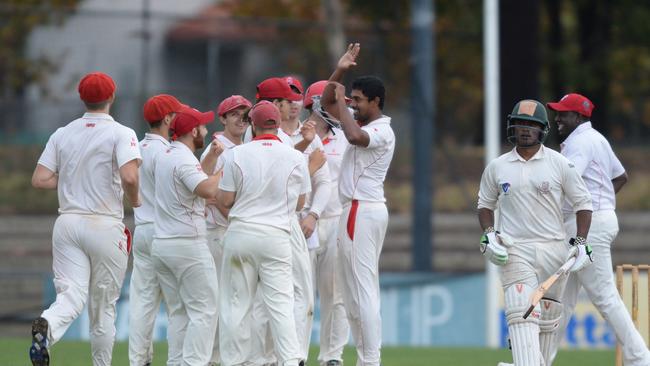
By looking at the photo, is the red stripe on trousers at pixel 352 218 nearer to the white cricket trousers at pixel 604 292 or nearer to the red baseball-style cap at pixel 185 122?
the red baseball-style cap at pixel 185 122

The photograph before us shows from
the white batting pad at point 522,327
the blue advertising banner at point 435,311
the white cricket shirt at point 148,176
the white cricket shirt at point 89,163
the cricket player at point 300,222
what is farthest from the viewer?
the blue advertising banner at point 435,311

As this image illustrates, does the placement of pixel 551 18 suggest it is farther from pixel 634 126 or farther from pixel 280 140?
pixel 280 140

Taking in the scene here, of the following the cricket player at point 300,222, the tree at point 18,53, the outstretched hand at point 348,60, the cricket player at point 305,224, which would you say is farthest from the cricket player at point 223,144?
the tree at point 18,53

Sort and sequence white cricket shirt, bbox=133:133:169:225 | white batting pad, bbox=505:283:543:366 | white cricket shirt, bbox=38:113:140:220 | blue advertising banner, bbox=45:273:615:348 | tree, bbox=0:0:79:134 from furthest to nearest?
tree, bbox=0:0:79:134 → blue advertising banner, bbox=45:273:615:348 → white cricket shirt, bbox=133:133:169:225 → white cricket shirt, bbox=38:113:140:220 → white batting pad, bbox=505:283:543:366

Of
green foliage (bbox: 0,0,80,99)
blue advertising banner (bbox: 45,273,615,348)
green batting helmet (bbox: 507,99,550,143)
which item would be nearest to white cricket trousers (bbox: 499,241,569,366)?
green batting helmet (bbox: 507,99,550,143)

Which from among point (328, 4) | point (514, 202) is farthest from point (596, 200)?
point (328, 4)

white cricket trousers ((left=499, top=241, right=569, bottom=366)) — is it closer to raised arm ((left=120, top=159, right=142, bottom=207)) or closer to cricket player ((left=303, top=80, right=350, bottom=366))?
cricket player ((left=303, top=80, right=350, bottom=366))

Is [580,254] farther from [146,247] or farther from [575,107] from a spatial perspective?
[146,247]

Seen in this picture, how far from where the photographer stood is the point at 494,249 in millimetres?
9328

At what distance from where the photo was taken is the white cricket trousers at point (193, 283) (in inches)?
377

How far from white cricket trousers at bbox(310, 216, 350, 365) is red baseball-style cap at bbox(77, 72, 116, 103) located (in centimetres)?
236

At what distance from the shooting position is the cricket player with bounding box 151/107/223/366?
958 cm

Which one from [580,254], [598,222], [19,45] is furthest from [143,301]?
[19,45]

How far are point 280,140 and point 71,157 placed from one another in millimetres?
1501
